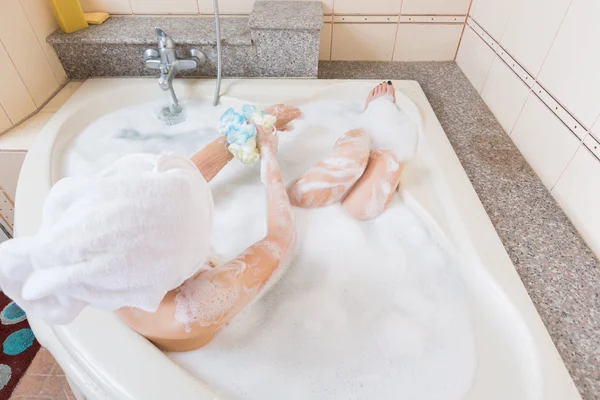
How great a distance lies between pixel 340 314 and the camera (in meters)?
0.96

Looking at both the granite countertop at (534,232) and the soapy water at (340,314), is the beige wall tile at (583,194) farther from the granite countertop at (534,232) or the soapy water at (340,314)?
the soapy water at (340,314)

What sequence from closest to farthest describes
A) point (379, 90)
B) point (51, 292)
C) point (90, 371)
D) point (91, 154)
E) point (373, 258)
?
point (51, 292), point (90, 371), point (373, 258), point (91, 154), point (379, 90)

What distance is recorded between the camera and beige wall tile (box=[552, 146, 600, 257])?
98cm

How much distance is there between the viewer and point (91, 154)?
138cm

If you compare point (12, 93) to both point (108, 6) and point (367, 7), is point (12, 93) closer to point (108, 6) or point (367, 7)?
point (108, 6)

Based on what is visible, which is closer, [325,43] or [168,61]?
[168,61]

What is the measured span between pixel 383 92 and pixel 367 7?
45cm

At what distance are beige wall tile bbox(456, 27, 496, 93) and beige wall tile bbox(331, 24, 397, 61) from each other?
0.32m

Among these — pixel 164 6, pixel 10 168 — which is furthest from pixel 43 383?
pixel 164 6

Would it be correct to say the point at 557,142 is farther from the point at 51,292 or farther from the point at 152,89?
the point at 152,89

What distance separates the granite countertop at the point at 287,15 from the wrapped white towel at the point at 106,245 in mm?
1070

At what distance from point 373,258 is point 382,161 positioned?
0.95ft

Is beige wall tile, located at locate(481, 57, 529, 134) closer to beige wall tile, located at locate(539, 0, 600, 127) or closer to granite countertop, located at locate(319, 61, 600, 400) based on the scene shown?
granite countertop, located at locate(319, 61, 600, 400)

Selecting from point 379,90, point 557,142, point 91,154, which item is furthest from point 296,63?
point 557,142
